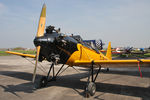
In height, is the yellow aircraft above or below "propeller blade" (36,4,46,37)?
below

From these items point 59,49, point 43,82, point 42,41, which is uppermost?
point 42,41

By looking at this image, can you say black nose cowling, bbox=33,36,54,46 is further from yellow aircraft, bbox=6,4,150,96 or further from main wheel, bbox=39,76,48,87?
main wheel, bbox=39,76,48,87

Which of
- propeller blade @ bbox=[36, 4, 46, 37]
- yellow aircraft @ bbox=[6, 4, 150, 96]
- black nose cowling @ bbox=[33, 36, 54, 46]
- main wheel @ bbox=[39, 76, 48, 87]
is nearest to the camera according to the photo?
black nose cowling @ bbox=[33, 36, 54, 46]

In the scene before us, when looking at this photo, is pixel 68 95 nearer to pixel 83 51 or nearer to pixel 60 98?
pixel 60 98

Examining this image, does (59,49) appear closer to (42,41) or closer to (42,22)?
(42,41)

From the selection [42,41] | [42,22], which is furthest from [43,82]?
[42,22]

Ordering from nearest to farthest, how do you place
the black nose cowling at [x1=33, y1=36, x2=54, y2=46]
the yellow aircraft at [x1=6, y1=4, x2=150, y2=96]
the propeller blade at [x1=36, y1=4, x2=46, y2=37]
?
the black nose cowling at [x1=33, y1=36, x2=54, y2=46] < the yellow aircraft at [x1=6, y1=4, x2=150, y2=96] < the propeller blade at [x1=36, y1=4, x2=46, y2=37]

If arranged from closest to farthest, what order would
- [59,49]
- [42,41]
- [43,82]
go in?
[42,41], [59,49], [43,82]

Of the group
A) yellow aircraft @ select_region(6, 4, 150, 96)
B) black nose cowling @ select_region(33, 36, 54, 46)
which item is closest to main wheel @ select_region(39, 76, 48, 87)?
yellow aircraft @ select_region(6, 4, 150, 96)

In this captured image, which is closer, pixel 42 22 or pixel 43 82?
pixel 42 22

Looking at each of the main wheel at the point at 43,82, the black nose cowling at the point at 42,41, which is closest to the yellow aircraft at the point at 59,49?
the black nose cowling at the point at 42,41

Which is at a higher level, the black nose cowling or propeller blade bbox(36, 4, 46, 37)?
propeller blade bbox(36, 4, 46, 37)

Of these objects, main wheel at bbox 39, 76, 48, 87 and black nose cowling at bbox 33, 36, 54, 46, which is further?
main wheel at bbox 39, 76, 48, 87

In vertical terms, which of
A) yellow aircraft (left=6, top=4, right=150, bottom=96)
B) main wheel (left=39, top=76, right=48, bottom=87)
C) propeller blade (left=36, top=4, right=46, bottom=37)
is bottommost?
main wheel (left=39, top=76, right=48, bottom=87)
